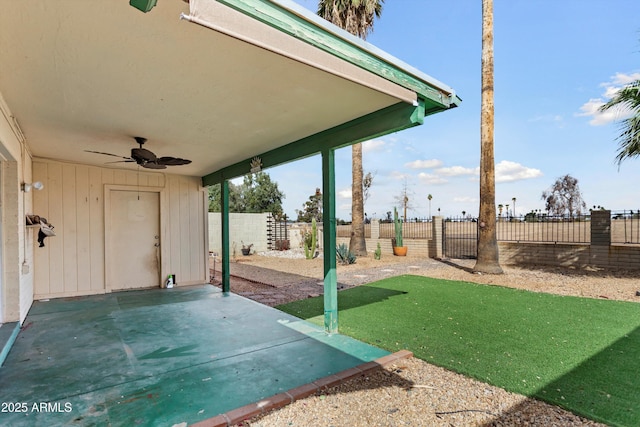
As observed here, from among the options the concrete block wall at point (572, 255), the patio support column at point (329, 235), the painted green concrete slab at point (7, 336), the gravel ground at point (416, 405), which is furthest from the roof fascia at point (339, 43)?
the concrete block wall at point (572, 255)

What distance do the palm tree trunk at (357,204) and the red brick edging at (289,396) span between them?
8.14 meters

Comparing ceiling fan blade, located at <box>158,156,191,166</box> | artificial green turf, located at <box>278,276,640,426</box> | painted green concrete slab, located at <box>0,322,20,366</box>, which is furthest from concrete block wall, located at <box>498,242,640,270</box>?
painted green concrete slab, located at <box>0,322,20,366</box>

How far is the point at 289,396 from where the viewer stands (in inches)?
92.4

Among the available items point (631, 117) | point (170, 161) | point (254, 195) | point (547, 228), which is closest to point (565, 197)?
point (547, 228)

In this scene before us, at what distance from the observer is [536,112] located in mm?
12492

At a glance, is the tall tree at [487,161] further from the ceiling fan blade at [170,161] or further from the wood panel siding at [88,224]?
the wood panel siding at [88,224]

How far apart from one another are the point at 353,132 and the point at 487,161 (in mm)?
5156

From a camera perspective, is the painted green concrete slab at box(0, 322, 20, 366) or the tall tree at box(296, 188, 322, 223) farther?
the tall tree at box(296, 188, 322, 223)

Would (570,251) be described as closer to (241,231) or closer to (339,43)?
(339,43)

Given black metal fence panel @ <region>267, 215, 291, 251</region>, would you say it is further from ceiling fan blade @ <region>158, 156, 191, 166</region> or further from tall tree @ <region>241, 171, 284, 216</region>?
tall tree @ <region>241, 171, 284, 216</region>

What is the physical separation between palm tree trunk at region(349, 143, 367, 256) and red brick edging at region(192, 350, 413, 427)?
8.14 metres

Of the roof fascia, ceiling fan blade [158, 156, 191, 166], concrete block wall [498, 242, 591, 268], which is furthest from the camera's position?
concrete block wall [498, 242, 591, 268]

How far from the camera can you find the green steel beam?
115 inches

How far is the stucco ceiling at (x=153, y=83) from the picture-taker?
181cm
